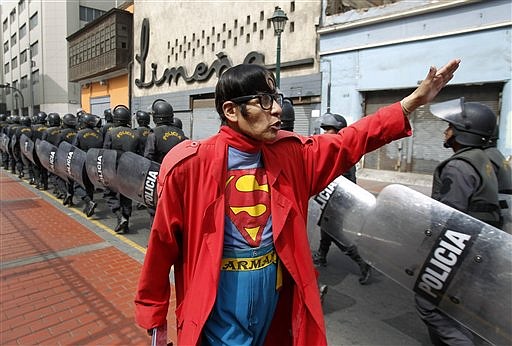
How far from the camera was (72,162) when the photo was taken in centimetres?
679

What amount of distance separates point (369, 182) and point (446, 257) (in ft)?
31.2

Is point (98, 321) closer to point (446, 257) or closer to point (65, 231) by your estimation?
point (446, 257)

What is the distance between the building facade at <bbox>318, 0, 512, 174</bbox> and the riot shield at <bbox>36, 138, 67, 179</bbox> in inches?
334

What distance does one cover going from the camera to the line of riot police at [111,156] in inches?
196

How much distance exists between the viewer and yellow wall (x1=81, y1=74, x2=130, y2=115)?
1027 inches

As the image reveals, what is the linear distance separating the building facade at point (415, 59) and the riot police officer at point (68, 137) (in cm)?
786

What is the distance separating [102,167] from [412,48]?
8981mm

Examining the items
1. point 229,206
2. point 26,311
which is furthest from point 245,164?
point 26,311

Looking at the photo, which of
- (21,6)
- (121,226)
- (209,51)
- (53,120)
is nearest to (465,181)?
(121,226)

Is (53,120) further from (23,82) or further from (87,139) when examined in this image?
(23,82)

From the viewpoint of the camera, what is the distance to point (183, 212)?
4.98 ft

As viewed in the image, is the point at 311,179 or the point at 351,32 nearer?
the point at 311,179

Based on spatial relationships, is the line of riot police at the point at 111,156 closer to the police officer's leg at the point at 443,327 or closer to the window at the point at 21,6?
the police officer's leg at the point at 443,327

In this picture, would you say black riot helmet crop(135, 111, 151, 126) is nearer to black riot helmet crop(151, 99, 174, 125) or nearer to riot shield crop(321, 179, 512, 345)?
black riot helmet crop(151, 99, 174, 125)
